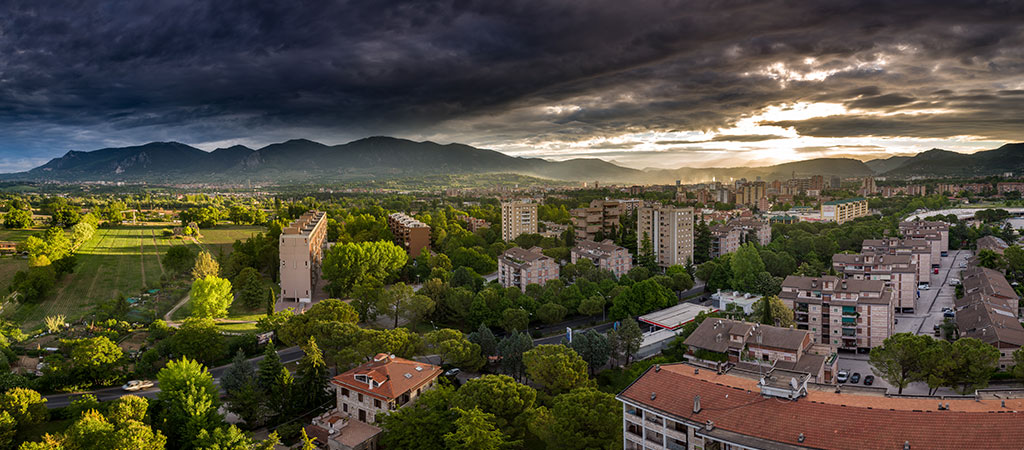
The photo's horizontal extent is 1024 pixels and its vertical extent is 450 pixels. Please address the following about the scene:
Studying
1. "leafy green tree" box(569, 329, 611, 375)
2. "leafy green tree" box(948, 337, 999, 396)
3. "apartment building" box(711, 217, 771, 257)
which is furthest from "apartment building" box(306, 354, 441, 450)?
"apartment building" box(711, 217, 771, 257)

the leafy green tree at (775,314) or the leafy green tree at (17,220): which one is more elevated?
the leafy green tree at (17,220)

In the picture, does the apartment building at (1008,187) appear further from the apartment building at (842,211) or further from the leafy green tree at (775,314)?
the leafy green tree at (775,314)

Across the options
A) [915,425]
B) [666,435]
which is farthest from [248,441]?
[915,425]

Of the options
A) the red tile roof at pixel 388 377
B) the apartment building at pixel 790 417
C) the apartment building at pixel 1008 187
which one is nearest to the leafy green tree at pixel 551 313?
the red tile roof at pixel 388 377

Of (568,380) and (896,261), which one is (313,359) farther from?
(896,261)

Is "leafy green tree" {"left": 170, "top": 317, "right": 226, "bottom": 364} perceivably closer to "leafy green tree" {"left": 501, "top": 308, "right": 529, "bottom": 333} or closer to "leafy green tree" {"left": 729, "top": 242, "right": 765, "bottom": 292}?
"leafy green tree" {"left": 501, "top": 308, "right": 529, "bottom": 333}
